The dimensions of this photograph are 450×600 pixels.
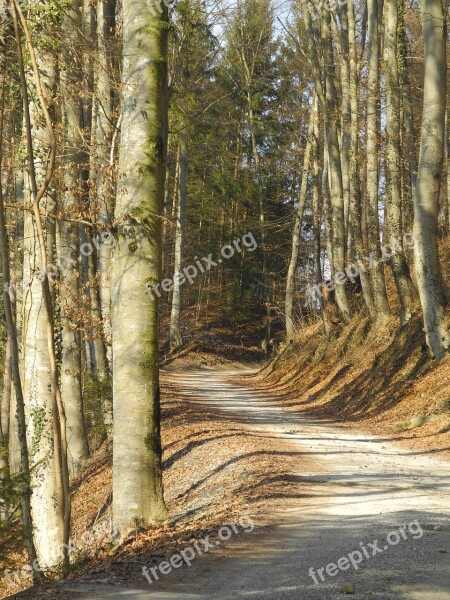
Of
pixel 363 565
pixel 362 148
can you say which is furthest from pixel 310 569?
pixel 362 148

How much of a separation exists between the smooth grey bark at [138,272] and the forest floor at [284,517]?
520 millimetres

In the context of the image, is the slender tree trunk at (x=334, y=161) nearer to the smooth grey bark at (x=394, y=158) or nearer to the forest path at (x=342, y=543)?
the smooth grey bark at (x=394, y=158)

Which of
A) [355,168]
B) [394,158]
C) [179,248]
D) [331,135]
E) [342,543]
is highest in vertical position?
[331,135]

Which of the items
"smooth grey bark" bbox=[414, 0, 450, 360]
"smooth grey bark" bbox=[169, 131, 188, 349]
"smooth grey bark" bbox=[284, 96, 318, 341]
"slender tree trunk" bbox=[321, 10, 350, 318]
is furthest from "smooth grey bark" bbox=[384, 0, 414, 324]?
"smooth grey bark" bbox=[169, 131, 188, 349]

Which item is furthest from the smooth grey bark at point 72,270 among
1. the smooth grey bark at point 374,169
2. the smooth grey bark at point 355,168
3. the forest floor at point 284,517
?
the smooth grey bark at point 355,168

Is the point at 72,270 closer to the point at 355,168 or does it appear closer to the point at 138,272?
the point at 138,272

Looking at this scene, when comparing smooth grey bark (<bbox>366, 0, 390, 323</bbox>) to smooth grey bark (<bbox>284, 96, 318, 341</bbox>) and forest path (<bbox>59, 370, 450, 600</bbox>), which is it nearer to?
smooth grey bark (<bbox>284, 96, 318, 341</bbox>)

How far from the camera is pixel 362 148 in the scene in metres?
26.9

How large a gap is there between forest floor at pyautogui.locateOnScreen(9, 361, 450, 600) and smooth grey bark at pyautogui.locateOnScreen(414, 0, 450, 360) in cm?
307

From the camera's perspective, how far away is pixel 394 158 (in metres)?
18.6

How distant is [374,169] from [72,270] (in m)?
10.0

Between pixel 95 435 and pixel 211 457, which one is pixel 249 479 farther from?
pixel 95 435

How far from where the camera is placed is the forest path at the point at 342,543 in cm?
480

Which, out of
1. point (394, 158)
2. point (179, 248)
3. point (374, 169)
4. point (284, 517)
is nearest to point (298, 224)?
point (179, 248)
